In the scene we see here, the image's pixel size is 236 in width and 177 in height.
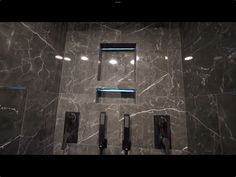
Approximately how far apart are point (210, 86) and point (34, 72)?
153cm

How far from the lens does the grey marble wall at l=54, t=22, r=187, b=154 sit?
1.51 metres

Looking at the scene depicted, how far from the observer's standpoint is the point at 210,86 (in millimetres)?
1146

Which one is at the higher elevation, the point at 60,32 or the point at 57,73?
the point at 60,32

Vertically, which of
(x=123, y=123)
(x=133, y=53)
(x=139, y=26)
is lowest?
(x=123, y=123)

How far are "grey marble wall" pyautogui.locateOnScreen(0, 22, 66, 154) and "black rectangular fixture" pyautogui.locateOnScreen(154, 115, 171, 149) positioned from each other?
45.0 inches

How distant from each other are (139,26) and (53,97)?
1.36 m

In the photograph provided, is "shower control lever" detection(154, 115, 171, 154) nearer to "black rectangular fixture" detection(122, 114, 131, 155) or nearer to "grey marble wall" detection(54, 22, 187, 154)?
"grey marble wall" detection(54, 22, 187, 154)
